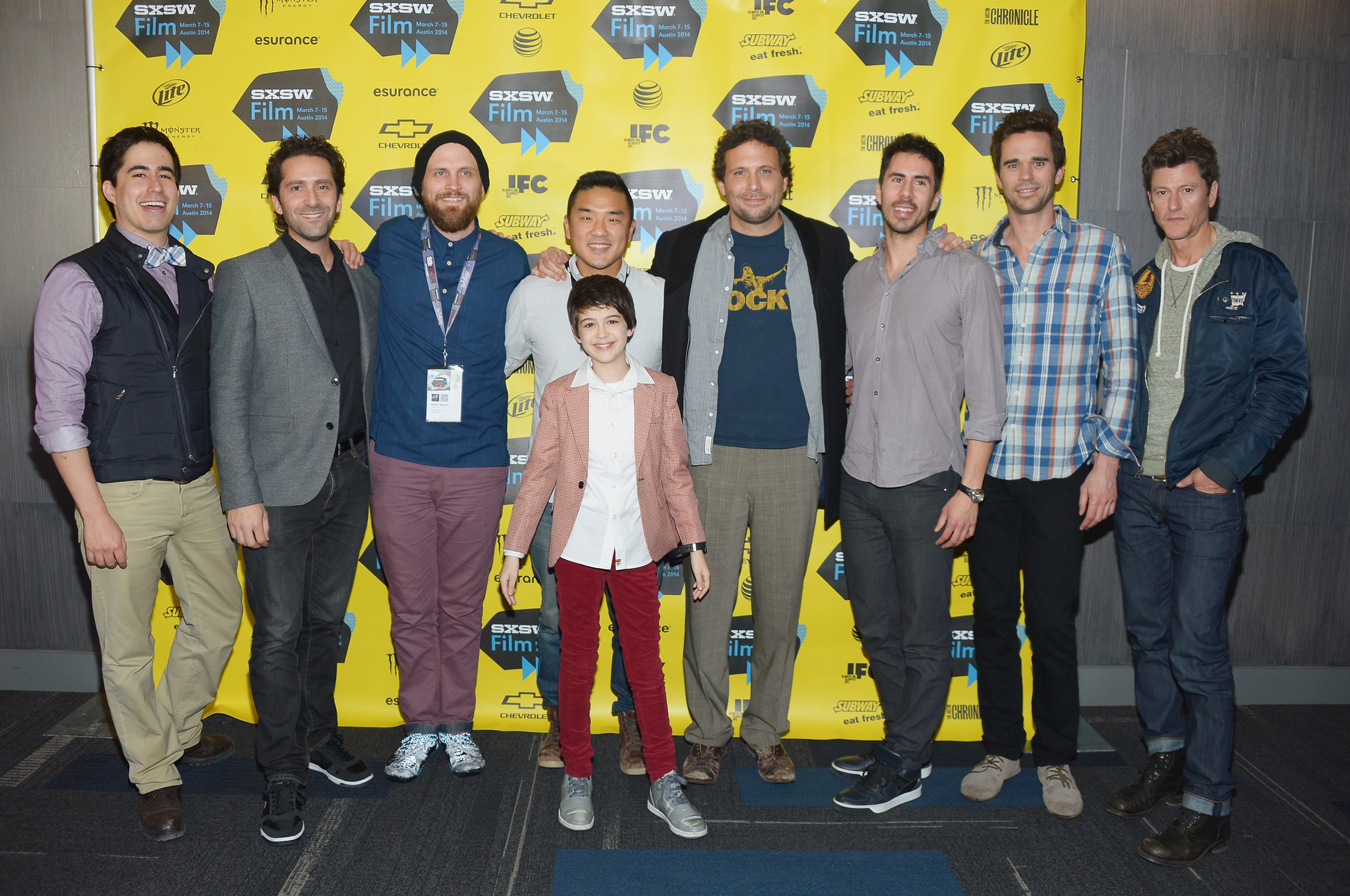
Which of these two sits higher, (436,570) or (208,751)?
(436,570)

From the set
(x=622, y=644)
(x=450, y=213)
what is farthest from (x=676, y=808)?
(x=450, y=213)

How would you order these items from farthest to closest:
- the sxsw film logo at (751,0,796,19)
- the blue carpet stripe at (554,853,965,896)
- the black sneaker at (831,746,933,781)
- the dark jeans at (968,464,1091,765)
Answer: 1. the sxsw film logo at (751,0,796,19)
2. the black sneaker at (831,746,933,781)
3. the dark jeans at (968,464,1091,765)
4. the blue carpet stripe at (554,853,965,896)

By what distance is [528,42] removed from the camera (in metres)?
3.44

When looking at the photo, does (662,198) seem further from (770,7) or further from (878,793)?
(878,793)

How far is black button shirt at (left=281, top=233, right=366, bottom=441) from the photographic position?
2.79m

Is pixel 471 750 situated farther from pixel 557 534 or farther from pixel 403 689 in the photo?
pixel 557 534

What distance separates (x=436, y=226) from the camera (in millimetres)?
3002

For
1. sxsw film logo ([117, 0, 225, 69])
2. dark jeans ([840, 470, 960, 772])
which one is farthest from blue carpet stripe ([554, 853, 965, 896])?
sxsw film logo ([117, 0, 225, 69])

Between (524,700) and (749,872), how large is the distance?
1.43 m

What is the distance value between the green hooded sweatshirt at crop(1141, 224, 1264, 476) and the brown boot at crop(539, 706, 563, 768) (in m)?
2.33

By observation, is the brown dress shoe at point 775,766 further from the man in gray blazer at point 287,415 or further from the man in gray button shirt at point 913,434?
the man in gray blazer at point 287,415

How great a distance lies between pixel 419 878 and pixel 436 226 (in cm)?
216

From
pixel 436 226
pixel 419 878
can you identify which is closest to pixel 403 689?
pixel 419 878

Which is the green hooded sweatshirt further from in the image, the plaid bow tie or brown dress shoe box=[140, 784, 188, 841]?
brown dress shoe box=[140, 784, 188, 841]
